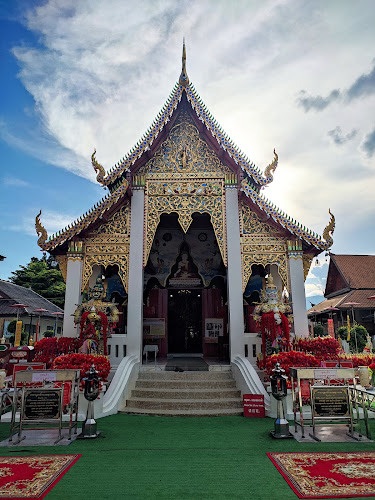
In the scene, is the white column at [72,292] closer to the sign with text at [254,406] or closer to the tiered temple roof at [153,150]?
the tiered temple roof at [153,150]

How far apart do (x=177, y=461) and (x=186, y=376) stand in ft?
11.2

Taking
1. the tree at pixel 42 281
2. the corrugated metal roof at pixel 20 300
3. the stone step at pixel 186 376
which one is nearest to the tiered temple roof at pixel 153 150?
the stone step at pixel 186 376

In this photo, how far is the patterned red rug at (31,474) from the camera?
2.96 m

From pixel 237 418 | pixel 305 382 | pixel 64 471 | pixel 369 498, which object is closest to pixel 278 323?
pixel 305 382

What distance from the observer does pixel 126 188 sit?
823 centimetres

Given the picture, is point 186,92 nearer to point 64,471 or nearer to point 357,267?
point 64,471

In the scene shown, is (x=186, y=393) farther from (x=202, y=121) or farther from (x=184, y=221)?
(x=202, y=121)

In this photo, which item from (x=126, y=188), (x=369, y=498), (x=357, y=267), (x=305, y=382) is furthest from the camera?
(x=357, y=267)

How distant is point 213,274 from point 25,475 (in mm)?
7898

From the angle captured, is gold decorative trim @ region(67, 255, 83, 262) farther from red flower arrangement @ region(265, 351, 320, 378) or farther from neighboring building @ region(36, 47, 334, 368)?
red flower arrangement @ region(265, 351, 320, 378)

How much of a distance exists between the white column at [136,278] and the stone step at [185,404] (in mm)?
1406

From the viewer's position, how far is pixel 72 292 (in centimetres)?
797

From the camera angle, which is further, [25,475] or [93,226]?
[93,226]

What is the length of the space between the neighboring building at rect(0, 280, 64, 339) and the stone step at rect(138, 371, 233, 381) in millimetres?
11151
